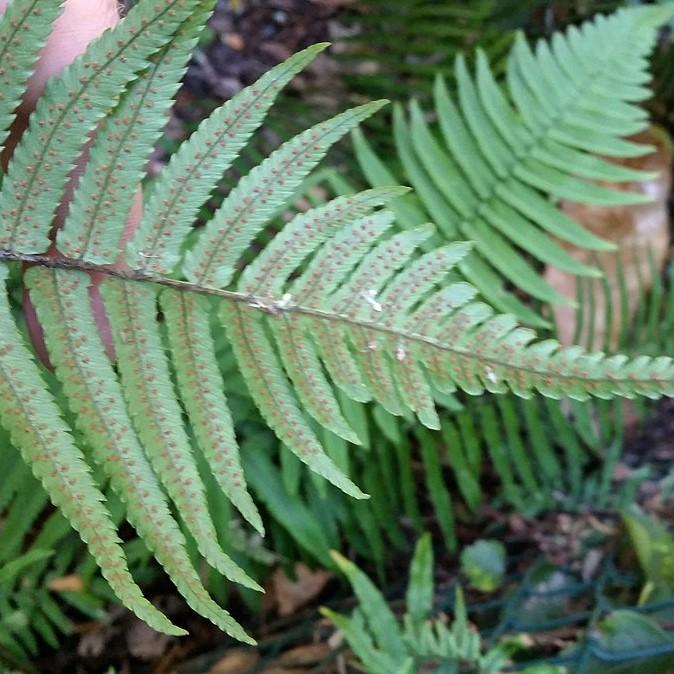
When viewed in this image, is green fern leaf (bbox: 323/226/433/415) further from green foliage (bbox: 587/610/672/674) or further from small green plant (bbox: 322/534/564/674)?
green foliage (bbox: 587/610/672/674)

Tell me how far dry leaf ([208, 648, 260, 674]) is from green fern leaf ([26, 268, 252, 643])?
1086 mm

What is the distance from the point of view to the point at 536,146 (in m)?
1.73

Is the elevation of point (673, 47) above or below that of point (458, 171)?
above

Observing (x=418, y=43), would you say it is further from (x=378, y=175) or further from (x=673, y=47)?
(x=673, y=47)

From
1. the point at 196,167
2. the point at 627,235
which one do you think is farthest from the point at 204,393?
the point at 627,235

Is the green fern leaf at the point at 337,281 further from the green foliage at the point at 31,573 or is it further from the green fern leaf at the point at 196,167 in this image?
the green foliage at the point at 31,573

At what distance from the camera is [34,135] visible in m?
0.82

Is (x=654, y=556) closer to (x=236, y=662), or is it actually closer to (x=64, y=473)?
(x=236, y=662)

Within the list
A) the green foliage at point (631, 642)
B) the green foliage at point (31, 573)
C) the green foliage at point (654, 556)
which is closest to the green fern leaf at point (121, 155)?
the green foliage at point (31, 573)

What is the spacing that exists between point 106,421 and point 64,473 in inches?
3.0

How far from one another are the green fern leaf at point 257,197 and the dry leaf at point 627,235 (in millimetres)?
1601

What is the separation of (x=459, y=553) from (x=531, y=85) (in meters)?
1.44

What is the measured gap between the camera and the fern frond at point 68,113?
30.5 inches

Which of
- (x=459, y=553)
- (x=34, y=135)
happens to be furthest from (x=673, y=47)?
(x=34, y=135)
